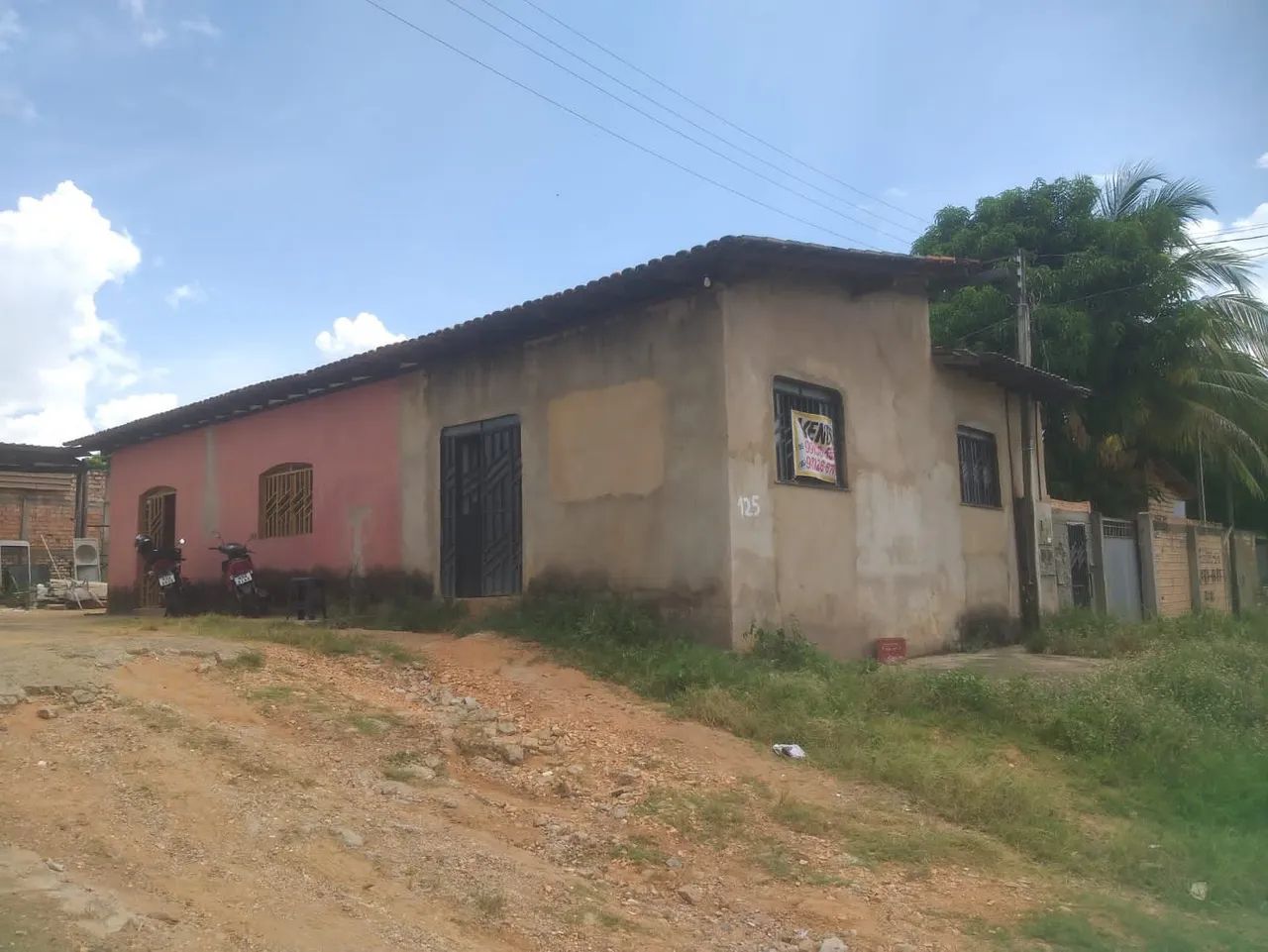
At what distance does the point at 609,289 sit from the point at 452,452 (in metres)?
3.23

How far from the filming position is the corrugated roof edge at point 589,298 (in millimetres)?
8711

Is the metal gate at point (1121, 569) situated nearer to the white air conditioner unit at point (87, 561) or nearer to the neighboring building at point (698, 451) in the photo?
the neighboring building at point (698, 451)

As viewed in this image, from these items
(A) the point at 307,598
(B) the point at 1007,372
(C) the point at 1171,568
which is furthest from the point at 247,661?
(C) the point at 1171,568

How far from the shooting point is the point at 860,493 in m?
10.3

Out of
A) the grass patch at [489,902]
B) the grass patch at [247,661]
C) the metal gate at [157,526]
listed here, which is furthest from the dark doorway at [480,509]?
the metal gate at [157,526]

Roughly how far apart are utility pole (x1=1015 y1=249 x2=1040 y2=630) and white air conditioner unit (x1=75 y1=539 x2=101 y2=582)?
57.4ft

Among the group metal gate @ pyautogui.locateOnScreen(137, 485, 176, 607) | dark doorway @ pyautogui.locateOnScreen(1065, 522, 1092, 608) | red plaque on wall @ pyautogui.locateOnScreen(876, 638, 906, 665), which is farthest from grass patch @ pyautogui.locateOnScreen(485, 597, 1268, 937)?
metal gate @ pyautogui.locateOnScreen(137, 485, 176, 607)

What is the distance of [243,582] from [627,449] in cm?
584

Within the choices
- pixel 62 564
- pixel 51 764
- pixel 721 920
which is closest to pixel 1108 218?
pixel 721 920

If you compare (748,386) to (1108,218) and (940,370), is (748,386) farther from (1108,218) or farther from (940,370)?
(1108,218)

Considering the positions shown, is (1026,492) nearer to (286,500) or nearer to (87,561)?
(286,500)

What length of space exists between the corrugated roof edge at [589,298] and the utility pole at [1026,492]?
3433 millimetres

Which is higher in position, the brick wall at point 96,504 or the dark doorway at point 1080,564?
the brick wall at point 96,504

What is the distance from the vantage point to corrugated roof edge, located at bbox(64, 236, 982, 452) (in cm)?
871
